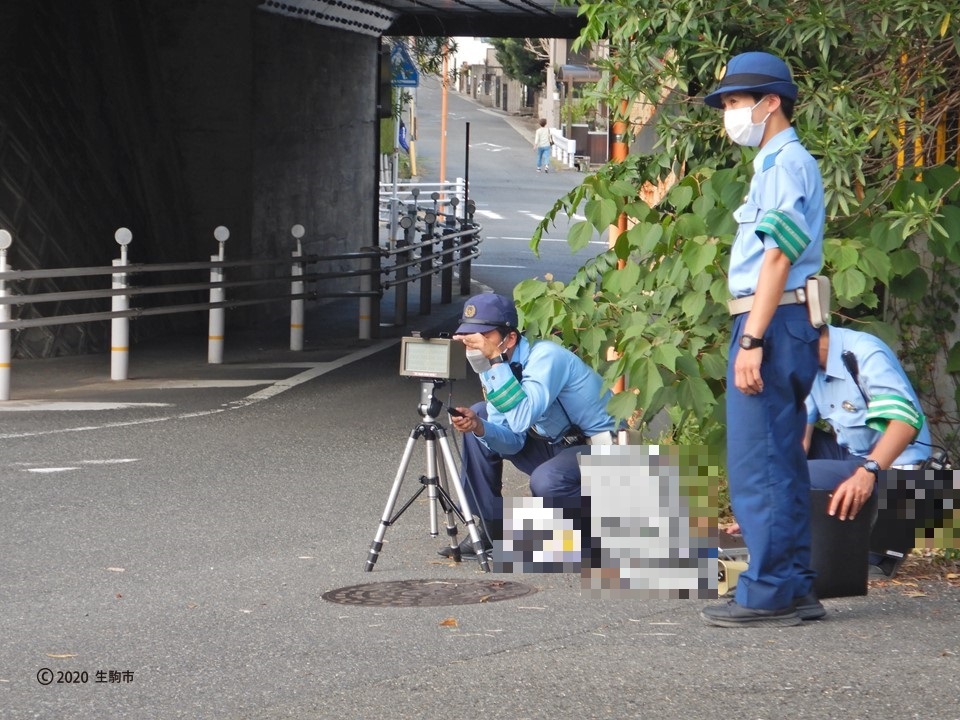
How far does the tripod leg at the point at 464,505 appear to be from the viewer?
686 centimetres

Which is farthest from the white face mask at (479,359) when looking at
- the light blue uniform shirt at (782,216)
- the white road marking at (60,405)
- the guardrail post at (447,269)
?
Answer: the guardrail post at (447,269)

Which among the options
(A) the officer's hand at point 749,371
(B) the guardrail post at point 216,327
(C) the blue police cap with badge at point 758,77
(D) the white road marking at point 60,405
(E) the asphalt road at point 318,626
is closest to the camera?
(E) the asphalt road at point 318,626

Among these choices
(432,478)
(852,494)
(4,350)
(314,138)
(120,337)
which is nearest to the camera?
(852,494)

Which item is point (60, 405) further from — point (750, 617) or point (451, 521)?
point (750, 617)

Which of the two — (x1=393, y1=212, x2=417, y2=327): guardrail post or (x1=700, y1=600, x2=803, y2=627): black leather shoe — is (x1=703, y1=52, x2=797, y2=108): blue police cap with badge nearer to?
(x1=700, y1=600, x2=803, y2=627): black leather shoe

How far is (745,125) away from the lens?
5641 mm

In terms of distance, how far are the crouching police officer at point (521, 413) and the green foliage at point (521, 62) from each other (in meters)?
78.4

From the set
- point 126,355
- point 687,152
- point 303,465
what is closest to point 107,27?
point 126,355

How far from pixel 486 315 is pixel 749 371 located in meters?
1.71

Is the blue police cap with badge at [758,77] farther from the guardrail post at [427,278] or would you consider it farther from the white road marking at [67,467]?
the guardrail post at [427,278]

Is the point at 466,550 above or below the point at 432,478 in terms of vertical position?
below

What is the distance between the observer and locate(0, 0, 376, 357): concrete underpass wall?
16.2 m

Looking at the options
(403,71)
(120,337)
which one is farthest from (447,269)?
(120,337)

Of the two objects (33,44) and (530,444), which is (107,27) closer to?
(33,44)
